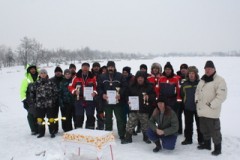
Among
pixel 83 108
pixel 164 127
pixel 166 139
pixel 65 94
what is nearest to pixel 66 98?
pixel 65 94

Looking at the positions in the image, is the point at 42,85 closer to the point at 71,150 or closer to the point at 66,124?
the point at 66,124

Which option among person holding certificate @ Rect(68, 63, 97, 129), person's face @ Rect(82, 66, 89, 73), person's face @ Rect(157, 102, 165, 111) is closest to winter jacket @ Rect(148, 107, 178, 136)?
person's face @ Rect(157, 102, 165, 111)

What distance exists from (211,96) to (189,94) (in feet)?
2.16

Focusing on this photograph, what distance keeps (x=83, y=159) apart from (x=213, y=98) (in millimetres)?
2973

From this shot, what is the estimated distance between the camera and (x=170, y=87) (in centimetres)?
598

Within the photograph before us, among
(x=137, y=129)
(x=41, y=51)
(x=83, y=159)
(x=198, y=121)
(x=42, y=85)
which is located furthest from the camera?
(x=41, y=51)

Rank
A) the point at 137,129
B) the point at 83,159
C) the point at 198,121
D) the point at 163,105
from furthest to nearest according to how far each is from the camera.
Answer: the point at 137,129, the point at 198,121, the point at 163,105, the point at 83,159

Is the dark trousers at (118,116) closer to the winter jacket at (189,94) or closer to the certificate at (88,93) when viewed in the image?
the certificate at (88,93)

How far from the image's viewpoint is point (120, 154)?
534 cm

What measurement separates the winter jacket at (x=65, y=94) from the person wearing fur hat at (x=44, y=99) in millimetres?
135

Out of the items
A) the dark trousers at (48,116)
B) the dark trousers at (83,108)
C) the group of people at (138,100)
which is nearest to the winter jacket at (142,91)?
the group of people at (138,100)

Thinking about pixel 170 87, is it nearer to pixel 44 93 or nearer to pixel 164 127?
pixel 164 127

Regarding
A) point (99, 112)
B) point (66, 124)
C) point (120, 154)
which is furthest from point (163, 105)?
point (66, 124)

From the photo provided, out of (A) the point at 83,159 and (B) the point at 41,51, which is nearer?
(A) the point at 83,159
